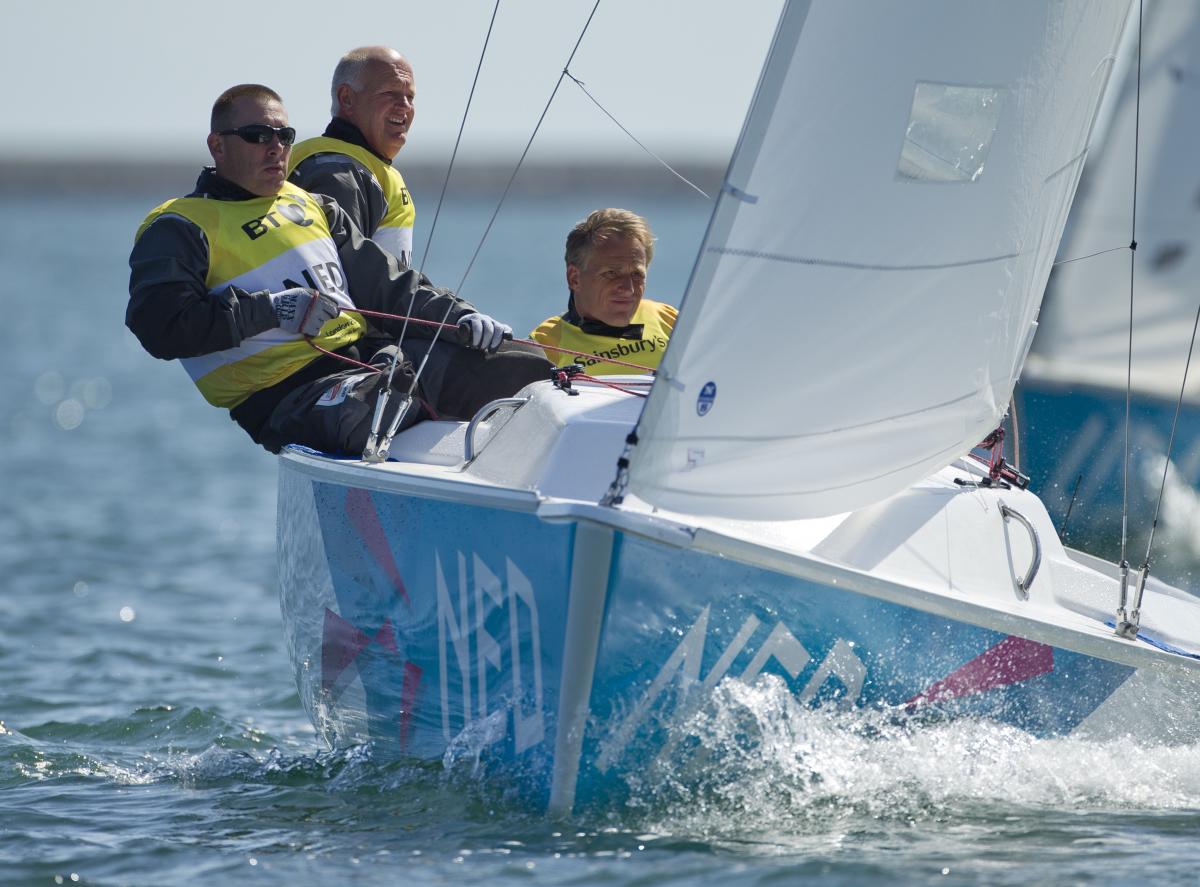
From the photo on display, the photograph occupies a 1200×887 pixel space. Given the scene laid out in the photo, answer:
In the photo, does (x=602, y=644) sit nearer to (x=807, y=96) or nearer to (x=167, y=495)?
(x=807, y=96)

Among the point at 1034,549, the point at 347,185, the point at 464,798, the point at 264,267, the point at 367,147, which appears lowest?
the point at 464,798

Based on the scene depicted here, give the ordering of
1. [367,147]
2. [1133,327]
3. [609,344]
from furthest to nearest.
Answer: [1133,327] < [367,147] < [609,344]

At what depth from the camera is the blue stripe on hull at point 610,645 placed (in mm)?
3564

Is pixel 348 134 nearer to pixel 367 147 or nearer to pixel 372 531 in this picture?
pixel 367 147

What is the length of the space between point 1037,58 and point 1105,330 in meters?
2.45

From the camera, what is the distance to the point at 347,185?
15.9 feet

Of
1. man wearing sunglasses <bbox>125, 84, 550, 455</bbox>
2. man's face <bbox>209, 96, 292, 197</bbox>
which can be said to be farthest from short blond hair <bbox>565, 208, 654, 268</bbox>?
man's face <bbox>209, 96, 292, 197</bbox>

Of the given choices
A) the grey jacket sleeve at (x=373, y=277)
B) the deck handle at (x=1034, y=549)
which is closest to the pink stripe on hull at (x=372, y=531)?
the grey jacket sleeve at (x=373, y=277)

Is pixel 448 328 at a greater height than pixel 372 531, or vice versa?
pixel 448 328

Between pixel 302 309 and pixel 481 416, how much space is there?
0.54 meters

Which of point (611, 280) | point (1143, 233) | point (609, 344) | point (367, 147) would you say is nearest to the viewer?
point (611, 280)

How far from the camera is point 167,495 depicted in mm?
11656

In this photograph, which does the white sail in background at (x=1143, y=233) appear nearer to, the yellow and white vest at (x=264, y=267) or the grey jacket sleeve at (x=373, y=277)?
the grey jacket sleeve at (x=373, y=277)

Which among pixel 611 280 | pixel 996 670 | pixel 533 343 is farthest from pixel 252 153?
pixel 996 670
